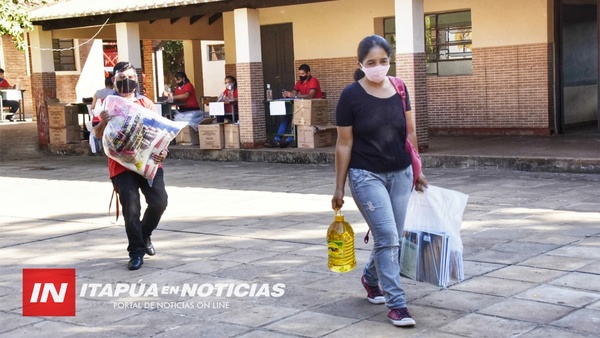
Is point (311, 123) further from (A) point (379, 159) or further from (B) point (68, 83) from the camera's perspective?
(B) point (68, 83)

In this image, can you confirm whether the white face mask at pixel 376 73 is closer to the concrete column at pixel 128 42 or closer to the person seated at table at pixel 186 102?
the person seated at table at pixel 186 102

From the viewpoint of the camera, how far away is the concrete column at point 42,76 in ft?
70.6

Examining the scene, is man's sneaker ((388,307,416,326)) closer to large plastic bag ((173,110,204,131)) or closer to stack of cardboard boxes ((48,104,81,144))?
large plastic bag ((173,110,204,131))

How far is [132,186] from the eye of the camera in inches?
297

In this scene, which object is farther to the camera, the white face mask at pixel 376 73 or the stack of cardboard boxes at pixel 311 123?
the stack of cardboard boxes at pixel 311 123

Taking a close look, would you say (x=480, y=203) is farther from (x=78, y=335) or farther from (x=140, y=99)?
(x=78, y=335)

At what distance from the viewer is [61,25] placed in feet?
70.4

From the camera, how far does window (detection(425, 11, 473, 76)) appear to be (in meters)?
18.4

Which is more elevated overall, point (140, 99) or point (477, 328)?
point (140, 99)

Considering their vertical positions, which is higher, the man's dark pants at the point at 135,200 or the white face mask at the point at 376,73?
the white face mask at the point at 376,73

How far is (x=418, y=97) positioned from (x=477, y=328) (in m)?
9.85

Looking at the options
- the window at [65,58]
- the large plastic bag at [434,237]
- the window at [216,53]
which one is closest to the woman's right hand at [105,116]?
the large plastic bag at [434,237]

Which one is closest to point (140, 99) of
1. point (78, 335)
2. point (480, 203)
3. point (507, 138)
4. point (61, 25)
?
point (78, 335)

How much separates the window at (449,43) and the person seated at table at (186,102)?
5.18 m
